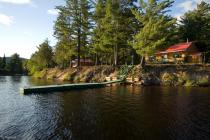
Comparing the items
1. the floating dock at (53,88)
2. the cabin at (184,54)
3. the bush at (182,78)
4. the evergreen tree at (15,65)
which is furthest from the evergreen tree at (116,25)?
the evergreen tree at (15,65)

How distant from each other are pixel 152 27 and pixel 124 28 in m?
7.98

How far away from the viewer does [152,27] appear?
133ft

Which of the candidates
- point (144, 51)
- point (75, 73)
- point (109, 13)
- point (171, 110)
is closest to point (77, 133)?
point (171, 110)

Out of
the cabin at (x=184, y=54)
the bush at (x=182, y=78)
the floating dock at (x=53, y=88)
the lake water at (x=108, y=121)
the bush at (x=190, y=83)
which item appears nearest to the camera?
the lake water at (x=108, y=121)

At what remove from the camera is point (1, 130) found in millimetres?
12953

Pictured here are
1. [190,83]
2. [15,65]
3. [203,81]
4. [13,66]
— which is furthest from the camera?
[15,65]

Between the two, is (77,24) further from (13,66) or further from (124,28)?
(13,66)

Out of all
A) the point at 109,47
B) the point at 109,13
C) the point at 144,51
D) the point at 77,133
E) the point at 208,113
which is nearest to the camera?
the point at 77,133

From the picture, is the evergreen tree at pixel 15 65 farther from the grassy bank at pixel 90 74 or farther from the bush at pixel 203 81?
the bush at pixel 203 81

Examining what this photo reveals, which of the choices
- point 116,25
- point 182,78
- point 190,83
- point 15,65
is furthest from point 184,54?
point 15,65

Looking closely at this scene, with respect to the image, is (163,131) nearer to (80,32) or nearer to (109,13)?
(109,13)

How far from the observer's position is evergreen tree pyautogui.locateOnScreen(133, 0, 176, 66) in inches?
1576

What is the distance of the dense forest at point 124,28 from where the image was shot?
4125 cm

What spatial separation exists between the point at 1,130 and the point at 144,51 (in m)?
32.3
